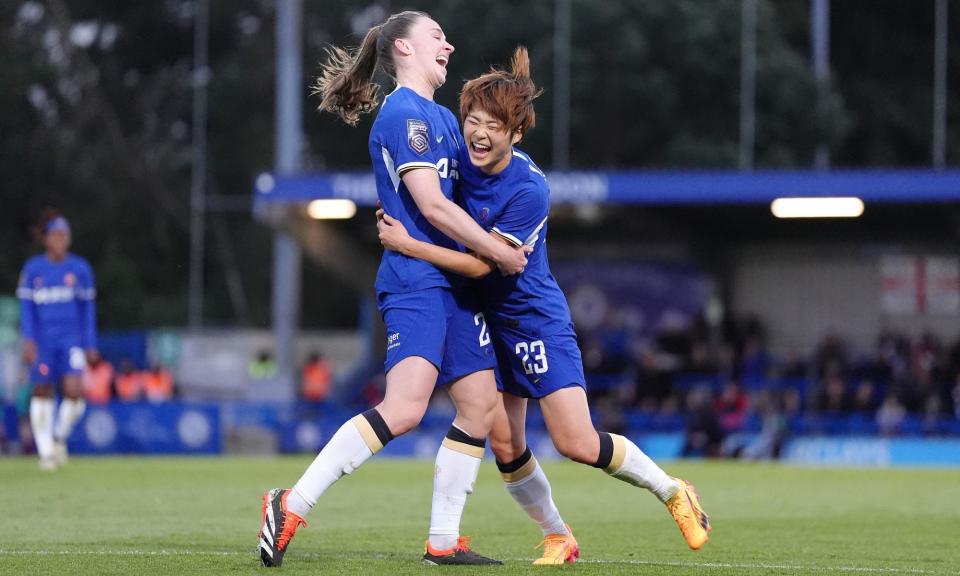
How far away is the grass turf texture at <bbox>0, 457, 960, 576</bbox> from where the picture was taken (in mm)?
6809

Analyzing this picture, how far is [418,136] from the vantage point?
6555mm

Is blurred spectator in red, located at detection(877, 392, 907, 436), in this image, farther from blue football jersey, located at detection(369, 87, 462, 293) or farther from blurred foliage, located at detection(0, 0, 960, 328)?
blue football jersey, located at detection(369, 87, 462, 293)

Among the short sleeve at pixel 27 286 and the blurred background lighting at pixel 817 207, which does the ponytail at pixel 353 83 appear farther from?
the blurred background lighting at pixel 817 207

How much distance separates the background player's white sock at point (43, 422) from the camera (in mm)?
15188

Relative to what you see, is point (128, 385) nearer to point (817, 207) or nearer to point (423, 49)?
point (817, 207)

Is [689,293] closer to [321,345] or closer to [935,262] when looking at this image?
[935,262]

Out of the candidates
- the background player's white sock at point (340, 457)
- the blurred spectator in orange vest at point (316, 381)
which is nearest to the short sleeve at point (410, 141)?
the background player's white sock at point (340, 457)

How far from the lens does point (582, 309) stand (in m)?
29.4

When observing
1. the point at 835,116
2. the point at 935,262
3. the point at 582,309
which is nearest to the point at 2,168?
the point at 582,309

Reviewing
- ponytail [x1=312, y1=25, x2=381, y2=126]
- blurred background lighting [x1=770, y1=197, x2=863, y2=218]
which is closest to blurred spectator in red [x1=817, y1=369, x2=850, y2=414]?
blurred background lighting [x1=770, y1=197, x2=863, y2=218]

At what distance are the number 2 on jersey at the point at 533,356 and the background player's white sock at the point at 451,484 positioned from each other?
373 millimetres

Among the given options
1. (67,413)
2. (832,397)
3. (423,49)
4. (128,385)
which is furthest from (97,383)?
(423,49)

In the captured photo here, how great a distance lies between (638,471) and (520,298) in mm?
955

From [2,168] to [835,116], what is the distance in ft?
67.1
